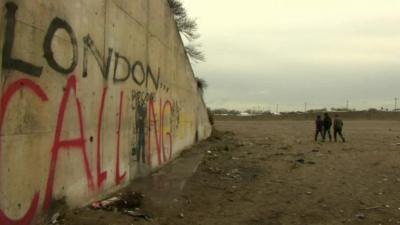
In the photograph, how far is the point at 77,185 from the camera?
24.4ft

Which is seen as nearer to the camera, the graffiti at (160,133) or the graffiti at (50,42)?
the graffiti at (50,42)

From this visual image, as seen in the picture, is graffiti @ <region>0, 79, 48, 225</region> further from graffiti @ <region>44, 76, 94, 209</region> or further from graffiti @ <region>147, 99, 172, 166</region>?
graffiti @ <region>147, 99, 172, 166</region>

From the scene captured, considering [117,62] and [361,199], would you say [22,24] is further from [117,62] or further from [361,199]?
[361,199]

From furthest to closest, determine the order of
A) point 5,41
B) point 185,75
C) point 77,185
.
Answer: point 185,75, point 77,185, point 5,41

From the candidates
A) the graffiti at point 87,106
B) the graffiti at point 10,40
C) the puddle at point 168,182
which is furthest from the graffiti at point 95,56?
the puddle at point 168,182

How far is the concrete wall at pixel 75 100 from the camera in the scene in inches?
219

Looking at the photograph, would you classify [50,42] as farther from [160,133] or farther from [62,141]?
[160,133]

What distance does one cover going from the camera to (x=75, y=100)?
7188mm

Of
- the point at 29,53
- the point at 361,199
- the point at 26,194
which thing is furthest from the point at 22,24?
the point at 361,199

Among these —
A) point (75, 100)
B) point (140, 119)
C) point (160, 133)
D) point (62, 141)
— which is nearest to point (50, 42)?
point (75, 100)

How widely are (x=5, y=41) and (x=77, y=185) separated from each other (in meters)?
2.73

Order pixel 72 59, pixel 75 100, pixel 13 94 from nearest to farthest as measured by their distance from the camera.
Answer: pixel 13 94
pixel 72 59
pixel 75 100

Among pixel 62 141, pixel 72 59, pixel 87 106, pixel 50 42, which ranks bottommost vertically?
pixel 62 141

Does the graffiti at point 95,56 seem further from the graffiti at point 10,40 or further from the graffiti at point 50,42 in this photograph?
the graffiti at point 10,40
